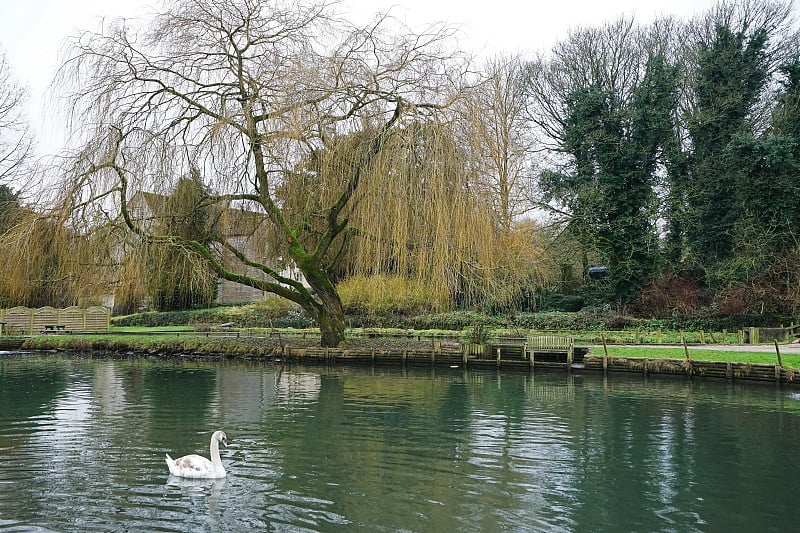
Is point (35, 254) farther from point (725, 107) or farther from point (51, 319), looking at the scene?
point (725, 107)

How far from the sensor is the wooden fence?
30.0 metres

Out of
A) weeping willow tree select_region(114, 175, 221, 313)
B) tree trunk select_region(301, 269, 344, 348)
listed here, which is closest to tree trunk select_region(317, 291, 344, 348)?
tree trunk select_region(301, 269, 344, 348)

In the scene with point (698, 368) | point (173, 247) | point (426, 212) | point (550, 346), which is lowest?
point (698, 368)

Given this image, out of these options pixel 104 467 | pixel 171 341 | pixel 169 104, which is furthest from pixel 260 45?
pixel 104 467

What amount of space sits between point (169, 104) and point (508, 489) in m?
16.1

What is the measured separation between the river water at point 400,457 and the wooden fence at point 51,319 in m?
14.5

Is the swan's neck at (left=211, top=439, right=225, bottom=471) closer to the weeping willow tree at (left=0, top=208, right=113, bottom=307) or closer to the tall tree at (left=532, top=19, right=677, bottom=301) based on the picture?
the weeping willow tree at (left=0, top=208, right=113, bottom=307)

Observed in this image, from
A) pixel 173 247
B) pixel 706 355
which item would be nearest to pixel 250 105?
pixel 173 247

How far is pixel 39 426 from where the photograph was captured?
448 inches

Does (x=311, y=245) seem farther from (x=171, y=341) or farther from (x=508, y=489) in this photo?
(x=508, y=489)

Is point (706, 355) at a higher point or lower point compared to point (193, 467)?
higher

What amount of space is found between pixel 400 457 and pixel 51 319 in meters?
26.3

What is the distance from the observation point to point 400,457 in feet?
31.4

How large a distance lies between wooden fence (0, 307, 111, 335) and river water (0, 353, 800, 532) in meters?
14.5
